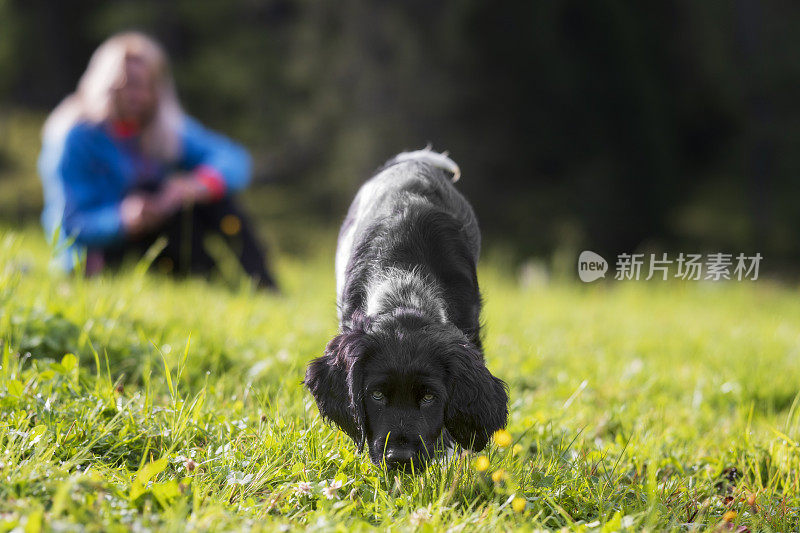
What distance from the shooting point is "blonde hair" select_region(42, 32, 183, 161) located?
19.6 feet

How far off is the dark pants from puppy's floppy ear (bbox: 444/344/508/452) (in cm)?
367

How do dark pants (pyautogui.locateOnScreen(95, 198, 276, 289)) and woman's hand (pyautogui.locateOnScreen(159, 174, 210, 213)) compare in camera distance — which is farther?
dark pants (pyautogui.locateOnScreen(95, 198, 276, 289))

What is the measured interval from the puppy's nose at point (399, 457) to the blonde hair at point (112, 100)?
4.47 meters

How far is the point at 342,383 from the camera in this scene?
106 inches

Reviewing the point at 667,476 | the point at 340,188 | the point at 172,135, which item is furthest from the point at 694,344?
the point at 340,188

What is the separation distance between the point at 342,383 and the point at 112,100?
4.18m

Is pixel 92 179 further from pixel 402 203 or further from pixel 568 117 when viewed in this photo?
pixel 568 117

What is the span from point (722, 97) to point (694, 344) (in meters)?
6.84

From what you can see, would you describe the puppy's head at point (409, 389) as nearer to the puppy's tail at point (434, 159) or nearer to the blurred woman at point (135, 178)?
the puppy's tail at point (434, 159)
